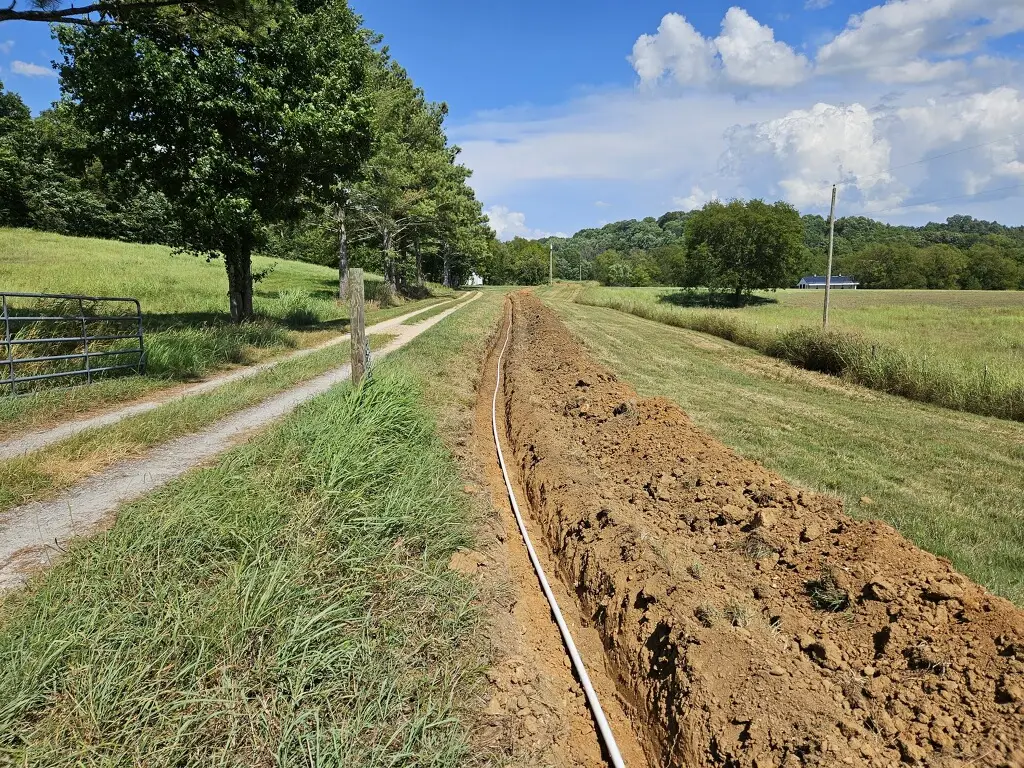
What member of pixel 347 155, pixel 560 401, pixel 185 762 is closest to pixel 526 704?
pixel 185 762

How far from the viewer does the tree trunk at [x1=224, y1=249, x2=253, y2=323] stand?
1697 centimetres

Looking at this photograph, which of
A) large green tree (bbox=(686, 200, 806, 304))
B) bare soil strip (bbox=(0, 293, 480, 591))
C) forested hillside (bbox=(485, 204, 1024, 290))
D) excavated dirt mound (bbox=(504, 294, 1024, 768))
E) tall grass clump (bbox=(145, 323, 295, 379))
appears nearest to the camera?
excavated dirt mound (bbox=(504, 294, 1024, 768))

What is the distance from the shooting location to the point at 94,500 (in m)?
4.58

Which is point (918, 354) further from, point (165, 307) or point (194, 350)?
point (165, 307)

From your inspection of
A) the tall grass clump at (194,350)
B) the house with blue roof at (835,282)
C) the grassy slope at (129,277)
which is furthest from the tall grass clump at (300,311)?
the house with blue roof at (835,282)

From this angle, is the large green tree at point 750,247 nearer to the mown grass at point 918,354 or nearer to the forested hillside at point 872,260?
the forested hillside at point 872,260

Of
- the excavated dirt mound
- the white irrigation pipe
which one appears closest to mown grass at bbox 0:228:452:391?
the white irrigation pipe

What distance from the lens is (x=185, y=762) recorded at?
235cm

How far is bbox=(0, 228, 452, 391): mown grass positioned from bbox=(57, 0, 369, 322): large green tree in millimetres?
2971

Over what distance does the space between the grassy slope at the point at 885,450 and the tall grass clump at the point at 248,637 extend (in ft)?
14.4

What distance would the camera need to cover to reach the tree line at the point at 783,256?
58.0m

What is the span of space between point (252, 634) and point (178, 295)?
25923 millimetres

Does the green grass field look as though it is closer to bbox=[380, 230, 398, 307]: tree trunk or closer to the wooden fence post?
bbox=[380, 230, 398, 307]: tree trunk

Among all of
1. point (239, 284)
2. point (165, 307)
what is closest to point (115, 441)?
point (239, 284)
